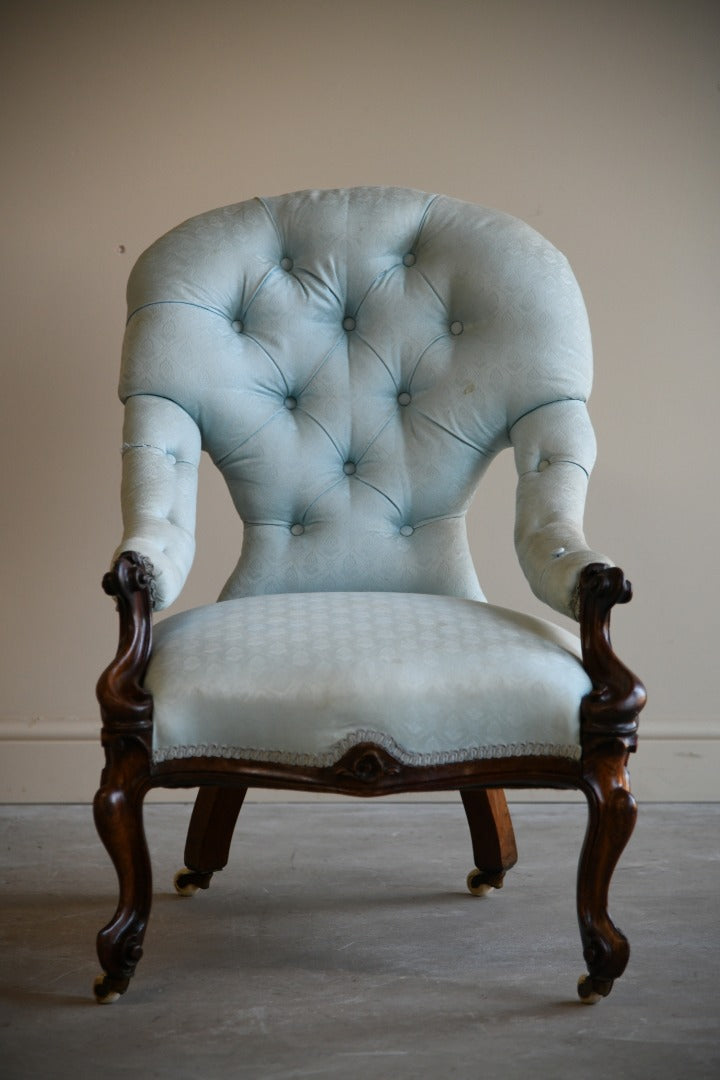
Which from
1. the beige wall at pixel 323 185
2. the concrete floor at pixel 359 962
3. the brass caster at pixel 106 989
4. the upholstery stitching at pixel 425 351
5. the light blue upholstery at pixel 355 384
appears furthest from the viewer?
the beige wall at pixel 323 185

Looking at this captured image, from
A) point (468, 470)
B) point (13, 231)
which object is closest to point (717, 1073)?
point (468, 470)

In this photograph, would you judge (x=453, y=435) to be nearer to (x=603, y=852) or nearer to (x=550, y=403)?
(x=550, y=403)

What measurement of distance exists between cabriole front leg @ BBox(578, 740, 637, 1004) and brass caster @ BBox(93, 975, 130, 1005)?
534mm

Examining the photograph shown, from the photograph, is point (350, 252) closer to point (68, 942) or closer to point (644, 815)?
point (68, 942)

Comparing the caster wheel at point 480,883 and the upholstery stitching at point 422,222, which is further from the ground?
the upholstery stitching at point 422,222

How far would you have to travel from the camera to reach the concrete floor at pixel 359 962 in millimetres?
1181

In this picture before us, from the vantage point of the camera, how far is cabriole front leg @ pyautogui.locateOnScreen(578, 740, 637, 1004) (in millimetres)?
1215

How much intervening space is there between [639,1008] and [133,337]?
3.64 ft

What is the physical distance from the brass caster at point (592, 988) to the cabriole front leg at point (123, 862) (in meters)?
0.51

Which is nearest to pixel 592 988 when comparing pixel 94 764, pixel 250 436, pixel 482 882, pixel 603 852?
pixel 603 852

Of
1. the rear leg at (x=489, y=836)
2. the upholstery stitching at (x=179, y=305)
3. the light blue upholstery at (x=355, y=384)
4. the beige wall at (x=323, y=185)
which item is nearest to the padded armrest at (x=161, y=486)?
the light blue upholstery at (x=355, y=384)

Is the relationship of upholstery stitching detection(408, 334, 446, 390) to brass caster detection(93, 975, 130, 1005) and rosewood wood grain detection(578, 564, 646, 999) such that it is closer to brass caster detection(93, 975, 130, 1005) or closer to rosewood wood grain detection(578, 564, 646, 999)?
rosewood wood grain detection(578, 564, 646, 999)

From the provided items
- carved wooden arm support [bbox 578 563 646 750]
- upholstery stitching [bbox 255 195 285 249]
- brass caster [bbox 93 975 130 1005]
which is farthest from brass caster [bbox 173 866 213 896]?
upholstery stitching [bbox 255 195 285 249]

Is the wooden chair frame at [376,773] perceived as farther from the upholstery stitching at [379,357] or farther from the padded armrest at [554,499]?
the upholstery stitching at [379,357]
